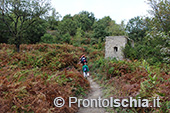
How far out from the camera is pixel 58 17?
4338 cm

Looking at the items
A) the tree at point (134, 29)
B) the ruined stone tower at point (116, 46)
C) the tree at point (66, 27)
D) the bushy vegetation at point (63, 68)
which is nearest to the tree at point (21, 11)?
the bushy vegetation at point (63, 68)

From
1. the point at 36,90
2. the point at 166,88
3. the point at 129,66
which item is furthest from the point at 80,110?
the point at 129,66

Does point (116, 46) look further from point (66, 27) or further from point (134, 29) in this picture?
point (134, 29)

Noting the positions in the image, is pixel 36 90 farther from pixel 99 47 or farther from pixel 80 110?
pixel 99 47

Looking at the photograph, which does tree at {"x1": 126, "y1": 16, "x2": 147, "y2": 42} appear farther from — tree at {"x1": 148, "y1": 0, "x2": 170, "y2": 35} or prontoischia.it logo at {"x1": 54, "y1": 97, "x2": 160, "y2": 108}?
prontoischia.it logo at {"x1": 54, "y1": 97, "x2": 160, "y2": 108}

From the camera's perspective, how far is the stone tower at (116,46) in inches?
619

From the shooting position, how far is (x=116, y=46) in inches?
627

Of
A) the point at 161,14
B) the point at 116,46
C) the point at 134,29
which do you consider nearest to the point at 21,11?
the point at 116,46

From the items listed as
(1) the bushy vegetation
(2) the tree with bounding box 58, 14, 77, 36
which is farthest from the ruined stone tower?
(2) the tree with bounding box 58, 14, 77, 36

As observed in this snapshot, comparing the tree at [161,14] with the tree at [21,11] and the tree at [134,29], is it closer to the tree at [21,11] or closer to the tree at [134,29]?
the tree at [21,11]

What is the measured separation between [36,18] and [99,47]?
14.7 m

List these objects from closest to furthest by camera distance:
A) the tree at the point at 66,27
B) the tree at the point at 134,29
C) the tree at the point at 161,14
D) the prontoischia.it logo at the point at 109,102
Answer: the prontoischia.it logo at the point at 109,102 < the tree at the point at 161,14 < the tree at the point at 66,27 < the tree at the point at 134,29

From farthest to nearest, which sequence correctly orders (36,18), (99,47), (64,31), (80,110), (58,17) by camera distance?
(58,17) < (64,31) < (99,47) < (36,18) < (80,110)

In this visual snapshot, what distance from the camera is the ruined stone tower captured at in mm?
15734
